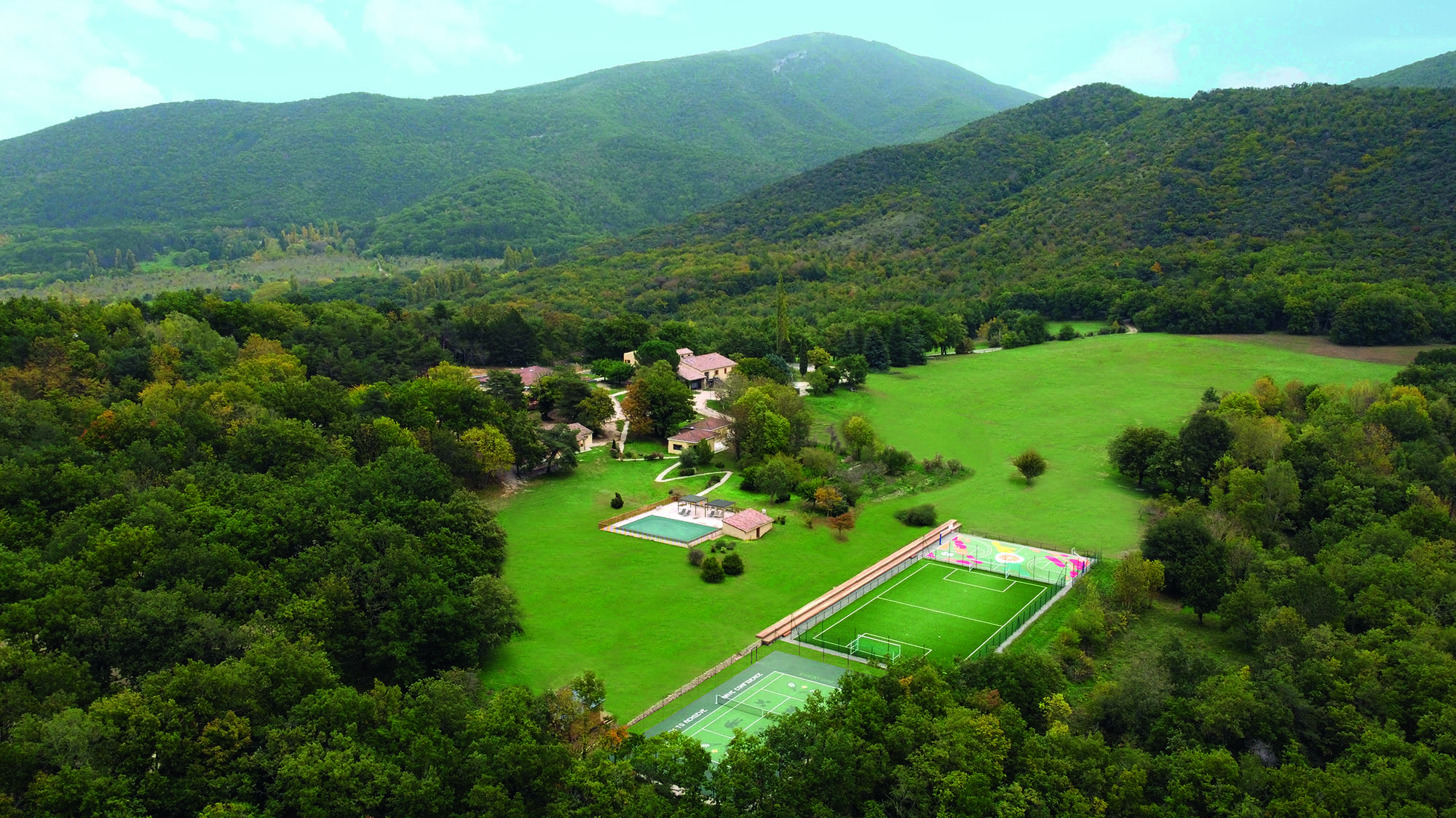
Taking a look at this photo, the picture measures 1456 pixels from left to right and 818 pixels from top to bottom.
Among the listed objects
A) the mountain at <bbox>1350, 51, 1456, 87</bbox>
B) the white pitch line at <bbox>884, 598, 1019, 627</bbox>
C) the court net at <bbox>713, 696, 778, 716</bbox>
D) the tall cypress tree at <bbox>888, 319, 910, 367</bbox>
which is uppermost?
the mountain at <bbox>1350, 51, 1456, 87</bbox>

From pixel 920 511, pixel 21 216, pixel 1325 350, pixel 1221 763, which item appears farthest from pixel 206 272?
pixel 1221 763

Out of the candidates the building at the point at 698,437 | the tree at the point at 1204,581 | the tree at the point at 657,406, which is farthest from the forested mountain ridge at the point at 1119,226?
the tree at the point at 1204,581

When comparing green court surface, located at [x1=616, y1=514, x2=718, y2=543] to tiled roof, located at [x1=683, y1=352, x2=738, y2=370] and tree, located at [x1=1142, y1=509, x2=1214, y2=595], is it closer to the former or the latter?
tree, located at [x1=1142, y1=509, x2=1214, y2=595]

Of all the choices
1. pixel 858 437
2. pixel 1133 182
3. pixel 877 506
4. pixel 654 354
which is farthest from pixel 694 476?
pixel 1133 182

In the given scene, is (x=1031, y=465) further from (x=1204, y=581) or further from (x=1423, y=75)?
(x=1423, y=75)

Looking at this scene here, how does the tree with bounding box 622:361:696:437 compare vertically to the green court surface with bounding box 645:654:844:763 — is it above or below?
above

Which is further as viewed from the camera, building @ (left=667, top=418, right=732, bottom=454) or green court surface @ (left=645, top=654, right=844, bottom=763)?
building @ (left=667, top=418, right=732, bottom=454)

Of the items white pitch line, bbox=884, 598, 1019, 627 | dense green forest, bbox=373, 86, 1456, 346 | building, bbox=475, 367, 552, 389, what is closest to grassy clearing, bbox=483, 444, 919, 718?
white pitch line, bbox=884, 598, 1019, 627
